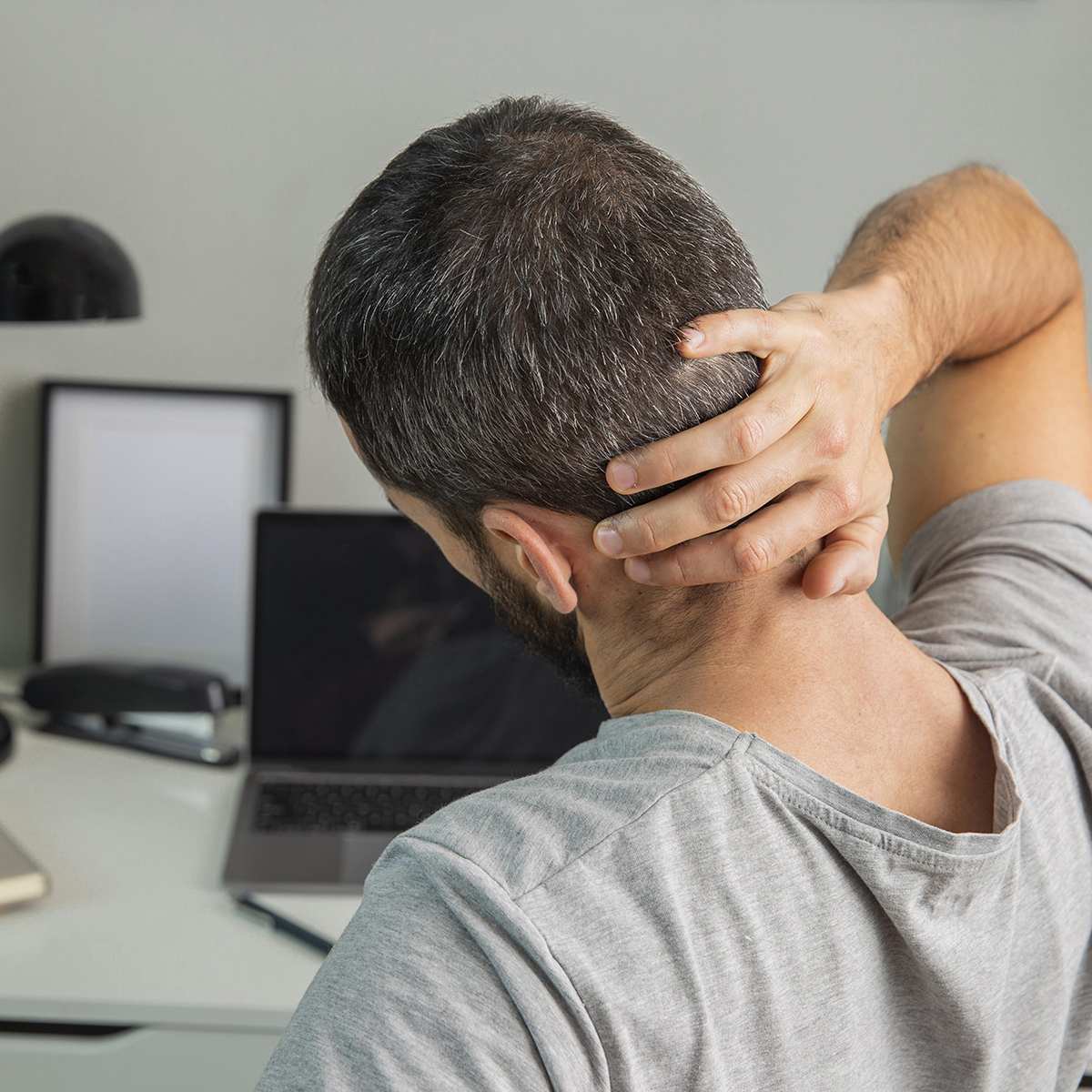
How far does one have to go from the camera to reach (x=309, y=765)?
136 centimetres

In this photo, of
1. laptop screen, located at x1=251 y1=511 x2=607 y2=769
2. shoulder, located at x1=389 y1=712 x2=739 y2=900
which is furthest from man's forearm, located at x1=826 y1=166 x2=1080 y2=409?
laptop screen, located at x1=251 y1=511 x2=607 y2=769

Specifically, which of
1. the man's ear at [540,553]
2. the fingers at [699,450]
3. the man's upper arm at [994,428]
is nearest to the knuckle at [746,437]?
the fingers at [699,450]

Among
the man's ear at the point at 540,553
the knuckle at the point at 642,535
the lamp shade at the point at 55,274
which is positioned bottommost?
the man's ear at the point at 540,553

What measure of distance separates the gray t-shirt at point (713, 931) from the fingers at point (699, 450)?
4.8 inches

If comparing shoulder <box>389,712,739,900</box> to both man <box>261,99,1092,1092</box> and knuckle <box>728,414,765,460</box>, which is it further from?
knuckle <box>728,414,765,460</box>

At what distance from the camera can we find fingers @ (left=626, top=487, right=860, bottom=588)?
0.54m

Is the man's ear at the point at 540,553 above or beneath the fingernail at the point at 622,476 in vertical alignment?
beneath

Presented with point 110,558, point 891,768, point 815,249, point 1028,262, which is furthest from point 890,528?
point 110,558

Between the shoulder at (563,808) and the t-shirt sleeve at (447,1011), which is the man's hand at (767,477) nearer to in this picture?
the shoulder at (563,808)

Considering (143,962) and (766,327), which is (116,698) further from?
(766,327)

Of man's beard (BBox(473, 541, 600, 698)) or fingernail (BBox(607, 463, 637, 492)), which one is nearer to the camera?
fingernail (BBox(607, 463, 637, 492))

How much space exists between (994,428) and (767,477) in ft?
1.36

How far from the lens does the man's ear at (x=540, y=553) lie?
22.9 inches

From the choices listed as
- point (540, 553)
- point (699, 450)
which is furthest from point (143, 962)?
point (699, 450)
